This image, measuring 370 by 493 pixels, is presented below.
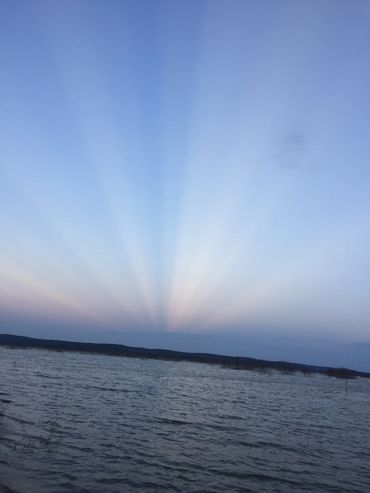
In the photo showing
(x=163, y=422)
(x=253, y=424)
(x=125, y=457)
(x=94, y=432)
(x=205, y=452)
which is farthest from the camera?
(x=253, y=424)

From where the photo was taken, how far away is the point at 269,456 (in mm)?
23859

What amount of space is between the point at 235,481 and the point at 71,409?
60.0 feet

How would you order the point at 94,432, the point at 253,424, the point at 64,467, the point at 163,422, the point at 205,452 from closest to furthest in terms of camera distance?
the point at 64,467
the point at 205,452
the point at 94,432
the point at 163,422
the point at 253,424

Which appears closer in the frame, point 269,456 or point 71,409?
point 269,456

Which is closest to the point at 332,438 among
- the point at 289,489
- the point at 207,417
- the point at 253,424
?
the point at 253,424

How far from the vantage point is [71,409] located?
1297 inches

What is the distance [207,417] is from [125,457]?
15776 millimetres

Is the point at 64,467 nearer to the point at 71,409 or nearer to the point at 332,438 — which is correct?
the point at 71,409

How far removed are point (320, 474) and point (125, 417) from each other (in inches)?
627

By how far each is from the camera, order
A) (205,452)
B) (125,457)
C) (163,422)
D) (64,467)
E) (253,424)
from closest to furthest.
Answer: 1. (64,467)
2. (125,457)
3. (205,452)
4. (163,422)
5. (253,424)

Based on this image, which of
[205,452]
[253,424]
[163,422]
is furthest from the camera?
[253,424]

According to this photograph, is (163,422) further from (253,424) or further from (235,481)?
(235,481)

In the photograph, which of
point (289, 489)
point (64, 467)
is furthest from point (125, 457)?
point (289, 489)

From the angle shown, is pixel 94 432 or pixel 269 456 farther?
pixel 94 432
